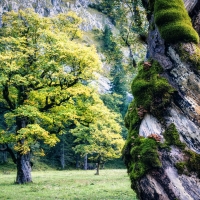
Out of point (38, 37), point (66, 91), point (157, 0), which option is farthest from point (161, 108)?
point (38, 37)

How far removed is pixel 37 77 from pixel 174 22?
18223 millimetres

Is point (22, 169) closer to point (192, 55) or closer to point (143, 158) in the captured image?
point (143, 158)

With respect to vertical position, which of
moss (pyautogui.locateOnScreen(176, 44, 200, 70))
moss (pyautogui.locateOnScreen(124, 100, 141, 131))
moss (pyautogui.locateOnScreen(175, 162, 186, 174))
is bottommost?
moss (pyautogui.locateOnScreen(175, 162, 186, 174))

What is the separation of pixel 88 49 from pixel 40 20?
6901 millimetres

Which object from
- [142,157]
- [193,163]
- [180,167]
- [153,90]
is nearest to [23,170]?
[142,157]

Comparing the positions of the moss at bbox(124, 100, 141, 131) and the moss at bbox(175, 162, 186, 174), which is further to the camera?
the moss at bbox(124, 100, 141, 131)

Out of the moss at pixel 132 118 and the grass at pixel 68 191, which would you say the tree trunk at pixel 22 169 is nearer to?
the grass at pixel 68 191

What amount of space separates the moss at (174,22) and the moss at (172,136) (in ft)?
11.3

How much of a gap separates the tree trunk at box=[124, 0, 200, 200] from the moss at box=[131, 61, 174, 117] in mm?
186

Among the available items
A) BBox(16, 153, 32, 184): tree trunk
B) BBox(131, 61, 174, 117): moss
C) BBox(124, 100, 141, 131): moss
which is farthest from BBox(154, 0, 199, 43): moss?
BBox(16, 153, 32, 184): tree trunk

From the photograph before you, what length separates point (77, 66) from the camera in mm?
25969

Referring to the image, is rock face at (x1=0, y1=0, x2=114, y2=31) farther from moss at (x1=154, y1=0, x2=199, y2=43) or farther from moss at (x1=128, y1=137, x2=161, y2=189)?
moss at (x1=128, y1=137, x2=161, y2=189)

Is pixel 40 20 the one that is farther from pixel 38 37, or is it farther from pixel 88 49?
pixel 88 49

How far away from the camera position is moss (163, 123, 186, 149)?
896cm
